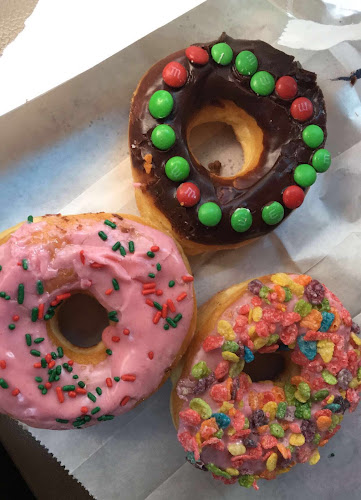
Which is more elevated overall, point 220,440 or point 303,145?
point 303,145

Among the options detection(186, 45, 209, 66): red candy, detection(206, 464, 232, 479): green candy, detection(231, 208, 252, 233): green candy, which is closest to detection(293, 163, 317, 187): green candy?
detection(231, 208, 252, 233): green candy

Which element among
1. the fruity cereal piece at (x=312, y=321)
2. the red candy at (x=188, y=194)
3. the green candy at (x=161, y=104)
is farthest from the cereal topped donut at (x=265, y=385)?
the green candy at (x=161, y=104)

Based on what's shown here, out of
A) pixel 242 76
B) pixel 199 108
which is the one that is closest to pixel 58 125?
pixel 199 108

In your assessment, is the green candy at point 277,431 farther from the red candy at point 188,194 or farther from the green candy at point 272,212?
the red candy at point 188,194

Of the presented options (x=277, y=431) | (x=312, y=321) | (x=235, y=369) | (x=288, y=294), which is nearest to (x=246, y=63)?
(x=288, y=294)

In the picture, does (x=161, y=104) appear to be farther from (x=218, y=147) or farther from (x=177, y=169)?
(x=218, y=147)

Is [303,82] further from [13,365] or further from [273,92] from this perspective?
[13,365]
